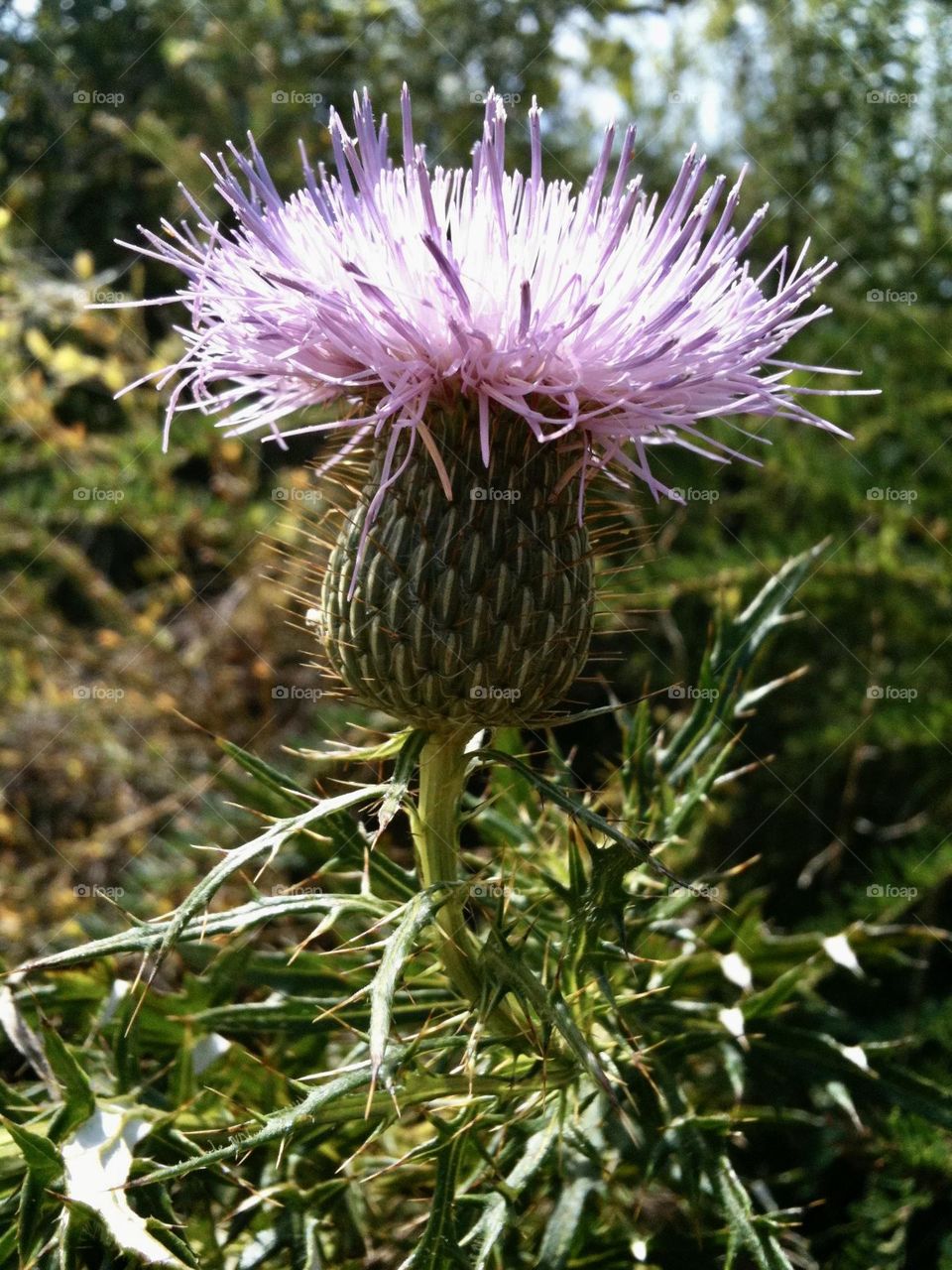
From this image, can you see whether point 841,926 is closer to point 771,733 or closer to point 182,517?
point 771,733

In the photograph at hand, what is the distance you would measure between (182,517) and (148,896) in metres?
1.69

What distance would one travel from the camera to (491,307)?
1791 millimetres

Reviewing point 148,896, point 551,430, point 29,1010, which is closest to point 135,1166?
point 29,1010

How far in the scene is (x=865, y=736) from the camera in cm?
384
